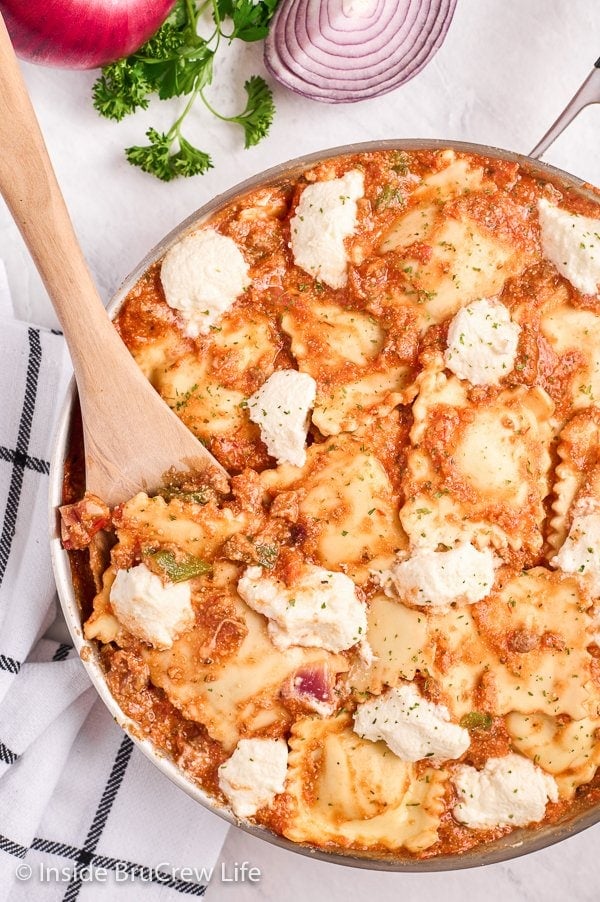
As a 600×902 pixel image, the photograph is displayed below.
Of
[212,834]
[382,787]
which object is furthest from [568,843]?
[212,834]

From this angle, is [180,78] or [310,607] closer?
[310,607]

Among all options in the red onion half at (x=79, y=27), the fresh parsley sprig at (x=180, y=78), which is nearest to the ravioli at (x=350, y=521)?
the fresh parsley sprig at (x=180, y=78)

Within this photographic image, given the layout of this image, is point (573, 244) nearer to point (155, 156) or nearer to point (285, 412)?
point (285, 412)

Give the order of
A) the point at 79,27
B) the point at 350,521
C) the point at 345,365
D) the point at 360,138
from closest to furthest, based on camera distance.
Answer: the point at 350,521 → the point at 345,365 → the point at 79,27 → the point at 360,138

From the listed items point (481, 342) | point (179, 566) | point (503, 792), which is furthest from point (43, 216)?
point (503, 792)

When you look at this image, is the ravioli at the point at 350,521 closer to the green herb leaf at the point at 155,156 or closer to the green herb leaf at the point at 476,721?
the green herb leaf at the point at 476,721

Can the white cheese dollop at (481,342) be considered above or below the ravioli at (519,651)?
above

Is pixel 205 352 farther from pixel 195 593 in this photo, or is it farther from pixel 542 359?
pixel 542 359
